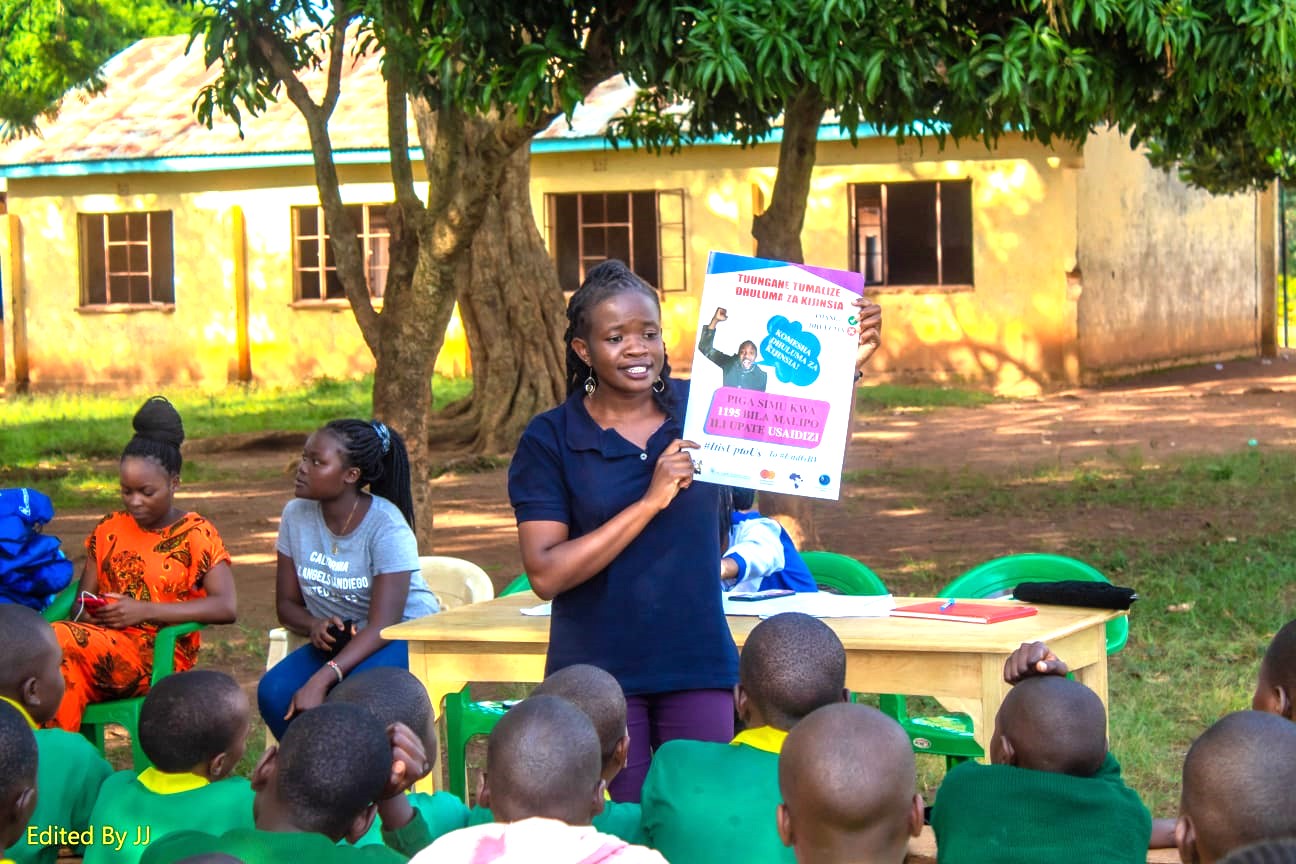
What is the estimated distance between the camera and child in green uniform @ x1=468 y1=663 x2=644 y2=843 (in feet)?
9.84

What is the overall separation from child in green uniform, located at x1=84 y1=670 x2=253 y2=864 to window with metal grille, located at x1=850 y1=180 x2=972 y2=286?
16146 mm

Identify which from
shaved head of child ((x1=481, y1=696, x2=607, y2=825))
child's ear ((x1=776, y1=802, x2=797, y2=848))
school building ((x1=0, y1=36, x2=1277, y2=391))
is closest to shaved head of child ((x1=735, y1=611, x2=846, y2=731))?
child's ear ((x1=776, y1=802, x2=797, y2=848))

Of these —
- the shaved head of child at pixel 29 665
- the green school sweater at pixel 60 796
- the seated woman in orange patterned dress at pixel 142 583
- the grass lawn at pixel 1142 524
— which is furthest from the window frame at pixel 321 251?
the green school sweater at pixel 60 796

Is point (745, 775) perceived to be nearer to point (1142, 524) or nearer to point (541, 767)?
point (541, 767)

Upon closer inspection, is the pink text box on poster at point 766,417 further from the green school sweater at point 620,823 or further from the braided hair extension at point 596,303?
the green school sweater at point 620,823

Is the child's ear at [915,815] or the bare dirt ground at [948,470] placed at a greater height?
the child's ear at [915,815]

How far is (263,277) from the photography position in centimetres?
2102

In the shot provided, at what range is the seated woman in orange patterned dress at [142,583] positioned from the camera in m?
4.76

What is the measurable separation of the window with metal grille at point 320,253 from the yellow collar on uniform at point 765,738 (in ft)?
59.5

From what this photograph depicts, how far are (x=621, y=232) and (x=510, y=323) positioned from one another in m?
5.37

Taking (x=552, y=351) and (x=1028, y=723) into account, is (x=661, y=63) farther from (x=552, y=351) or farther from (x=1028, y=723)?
(x=552, y=351)

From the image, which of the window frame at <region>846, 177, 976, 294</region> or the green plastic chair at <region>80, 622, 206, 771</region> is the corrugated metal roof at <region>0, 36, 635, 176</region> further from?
the green plastic chair at <region>80, 622, 206, 771</region>

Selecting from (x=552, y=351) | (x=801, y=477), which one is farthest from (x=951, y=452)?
(x=801, y=477)

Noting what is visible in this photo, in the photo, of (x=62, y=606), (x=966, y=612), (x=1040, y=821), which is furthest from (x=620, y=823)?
(x=62, y=606)
